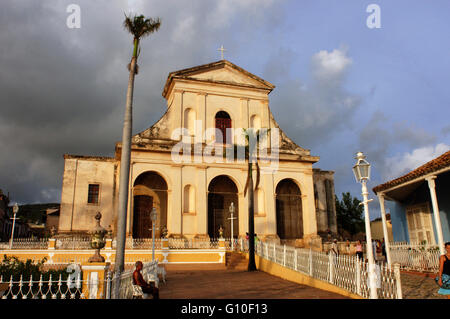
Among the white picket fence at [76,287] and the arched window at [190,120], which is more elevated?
the arched window at [190,120]

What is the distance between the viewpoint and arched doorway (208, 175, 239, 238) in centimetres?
2433

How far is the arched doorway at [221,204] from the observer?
2433cm

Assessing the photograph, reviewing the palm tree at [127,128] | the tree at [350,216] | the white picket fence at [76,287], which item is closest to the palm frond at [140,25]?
the palm tree at [127,128]

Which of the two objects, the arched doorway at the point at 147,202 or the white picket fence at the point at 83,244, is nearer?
the white picket fence at the point at 83,244

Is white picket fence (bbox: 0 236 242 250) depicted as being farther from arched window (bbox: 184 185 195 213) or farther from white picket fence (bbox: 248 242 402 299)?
white picket fence (bbox: 248 242 402 299)

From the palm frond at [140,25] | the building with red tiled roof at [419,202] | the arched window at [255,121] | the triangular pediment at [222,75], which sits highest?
the triangular pediment at [222,75]

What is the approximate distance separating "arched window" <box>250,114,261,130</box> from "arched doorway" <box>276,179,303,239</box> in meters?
4.34

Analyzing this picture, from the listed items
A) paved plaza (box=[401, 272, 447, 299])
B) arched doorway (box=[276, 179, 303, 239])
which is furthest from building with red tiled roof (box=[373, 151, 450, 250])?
arched doorway (box=[276, 179, 303, 239])

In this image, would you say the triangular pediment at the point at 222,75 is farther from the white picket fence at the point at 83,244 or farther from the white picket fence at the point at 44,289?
the white picket fence at the point at 44,289

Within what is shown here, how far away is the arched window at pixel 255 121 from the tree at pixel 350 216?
17.7 metres

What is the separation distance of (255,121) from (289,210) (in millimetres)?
6821

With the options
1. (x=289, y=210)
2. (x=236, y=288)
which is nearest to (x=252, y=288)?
(x=236, y=288)

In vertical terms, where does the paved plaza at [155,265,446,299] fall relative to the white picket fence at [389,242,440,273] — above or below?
below
